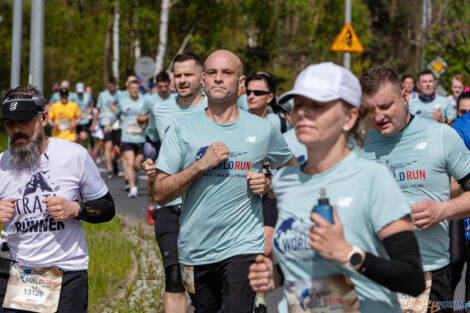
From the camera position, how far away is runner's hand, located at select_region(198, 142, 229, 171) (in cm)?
507

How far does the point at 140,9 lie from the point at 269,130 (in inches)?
1250

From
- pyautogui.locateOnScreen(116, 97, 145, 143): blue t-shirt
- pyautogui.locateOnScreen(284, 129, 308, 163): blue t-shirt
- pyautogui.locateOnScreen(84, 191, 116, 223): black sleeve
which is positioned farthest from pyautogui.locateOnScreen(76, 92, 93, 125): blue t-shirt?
pyautogui.locateOnScreen(84, 191, 116, 223): black sleeve

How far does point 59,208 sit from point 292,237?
1772 mm

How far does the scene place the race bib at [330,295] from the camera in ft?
11.2

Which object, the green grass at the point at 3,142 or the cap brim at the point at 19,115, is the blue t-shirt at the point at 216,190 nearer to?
the cap brim at the point at 19,115

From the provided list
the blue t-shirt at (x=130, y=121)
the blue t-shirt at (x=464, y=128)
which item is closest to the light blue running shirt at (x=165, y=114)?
the blue t-shirt at (x=464, y=128)

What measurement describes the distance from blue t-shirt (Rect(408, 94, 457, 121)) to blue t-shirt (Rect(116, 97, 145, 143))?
16.6 ft

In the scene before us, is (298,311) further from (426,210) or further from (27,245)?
(27,245)

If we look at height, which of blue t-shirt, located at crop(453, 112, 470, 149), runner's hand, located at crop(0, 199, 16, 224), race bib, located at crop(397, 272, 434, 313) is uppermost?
blue t-shirt, located at crop(453, 112, 470, 149)

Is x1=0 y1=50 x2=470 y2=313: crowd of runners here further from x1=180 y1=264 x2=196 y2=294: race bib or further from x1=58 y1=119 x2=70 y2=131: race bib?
x1=58 y1=119 x2=70 y2=131: race bib

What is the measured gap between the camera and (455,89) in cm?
1356

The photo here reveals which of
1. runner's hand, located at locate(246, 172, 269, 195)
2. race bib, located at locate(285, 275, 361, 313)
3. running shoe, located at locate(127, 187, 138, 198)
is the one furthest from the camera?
running shoe, located at locate(127, 187, 138, 198)

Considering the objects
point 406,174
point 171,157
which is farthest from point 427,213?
point 171,157

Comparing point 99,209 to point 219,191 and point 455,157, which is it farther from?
point 455,157
